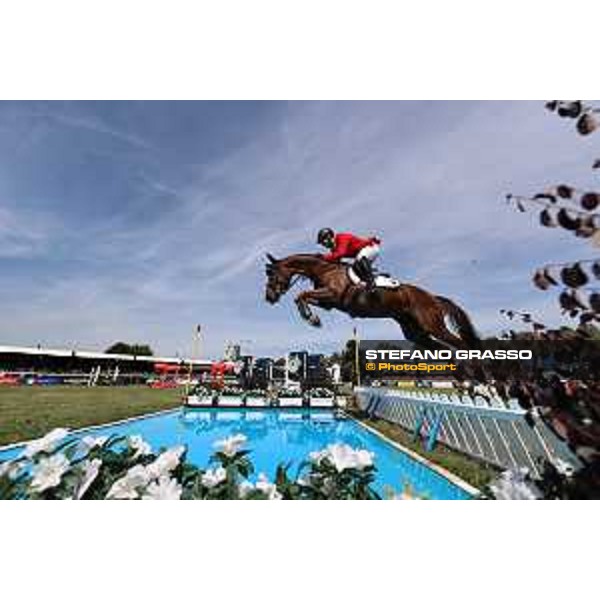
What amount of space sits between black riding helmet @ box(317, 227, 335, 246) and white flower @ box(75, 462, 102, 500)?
3.74 m

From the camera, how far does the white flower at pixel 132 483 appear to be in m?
1.70

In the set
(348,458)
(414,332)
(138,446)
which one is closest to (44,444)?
(138,446)

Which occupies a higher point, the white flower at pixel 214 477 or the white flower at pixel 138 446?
the white flower at pixel 138 446

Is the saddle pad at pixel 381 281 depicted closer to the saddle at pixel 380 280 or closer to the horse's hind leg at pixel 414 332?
the saddle at pixel 380 280

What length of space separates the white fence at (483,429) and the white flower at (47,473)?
1825 mm

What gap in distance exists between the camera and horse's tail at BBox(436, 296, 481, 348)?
5.09 m

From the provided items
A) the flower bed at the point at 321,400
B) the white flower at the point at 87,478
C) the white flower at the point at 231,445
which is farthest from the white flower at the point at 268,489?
the flower bed at the point at 321,400

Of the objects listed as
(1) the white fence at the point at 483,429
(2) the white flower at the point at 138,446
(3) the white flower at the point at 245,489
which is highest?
(1) the white fence at the point at 483,429

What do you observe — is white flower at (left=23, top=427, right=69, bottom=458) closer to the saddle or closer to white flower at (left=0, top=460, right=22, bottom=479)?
white flower at (left=0, top=460, right=22, bottom=479)

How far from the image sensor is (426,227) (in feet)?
16.6

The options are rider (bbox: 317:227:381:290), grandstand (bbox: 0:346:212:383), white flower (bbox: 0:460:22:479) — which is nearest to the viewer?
white flower (bbox: 0:460:22:479)

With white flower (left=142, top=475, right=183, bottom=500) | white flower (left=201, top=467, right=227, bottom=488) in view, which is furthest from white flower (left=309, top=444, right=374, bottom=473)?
white flower (left=142, top=475, right=183, bottom=500)

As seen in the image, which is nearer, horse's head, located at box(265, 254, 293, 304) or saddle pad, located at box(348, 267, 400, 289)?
saddle pad, located at box(348, 267, 400, 289)
